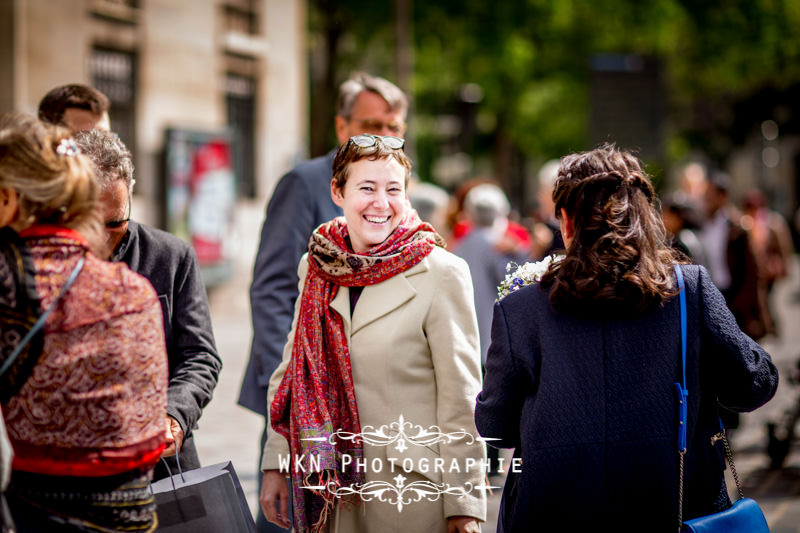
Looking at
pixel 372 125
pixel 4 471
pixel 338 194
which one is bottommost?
pixel 4 471

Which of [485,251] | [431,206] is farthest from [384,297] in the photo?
[431,206]

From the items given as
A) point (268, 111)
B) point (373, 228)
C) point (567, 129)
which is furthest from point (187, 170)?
point (567, 129)

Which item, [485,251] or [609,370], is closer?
[609,370]

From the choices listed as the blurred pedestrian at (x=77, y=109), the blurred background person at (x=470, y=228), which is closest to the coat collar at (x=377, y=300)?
the blurred pedestrian at (x=77, y=109)

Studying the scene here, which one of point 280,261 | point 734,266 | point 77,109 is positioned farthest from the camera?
point 734,266

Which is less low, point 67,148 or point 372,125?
point 372,125

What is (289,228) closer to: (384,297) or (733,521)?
(384,297)

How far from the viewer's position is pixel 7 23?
13172mm

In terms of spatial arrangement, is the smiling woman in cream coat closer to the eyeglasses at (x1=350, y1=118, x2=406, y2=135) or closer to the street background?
the eyeglasses at (x1=350, y1=118, x2=406, y2=135)

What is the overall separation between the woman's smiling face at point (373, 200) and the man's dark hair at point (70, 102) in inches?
53.2

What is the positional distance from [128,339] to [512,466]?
126 centimetres

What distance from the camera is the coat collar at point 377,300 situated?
3443 mm

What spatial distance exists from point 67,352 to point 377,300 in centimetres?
120

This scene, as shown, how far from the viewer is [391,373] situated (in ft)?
11.2
